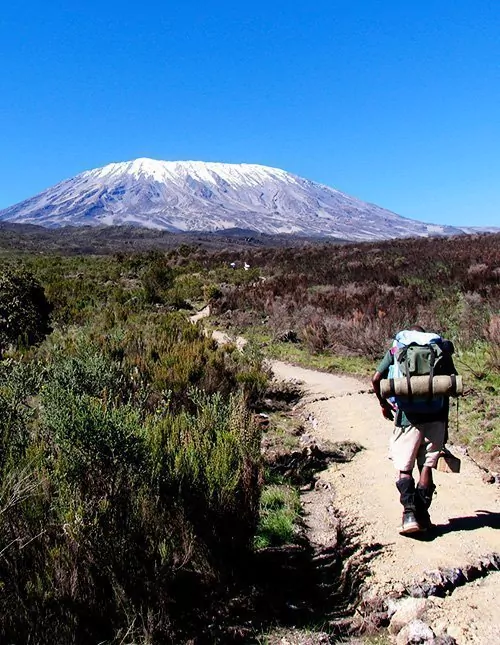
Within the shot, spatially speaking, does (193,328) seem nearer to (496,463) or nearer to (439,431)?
(496,463)

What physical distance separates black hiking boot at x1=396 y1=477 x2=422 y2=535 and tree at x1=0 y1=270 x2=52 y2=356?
289 inches

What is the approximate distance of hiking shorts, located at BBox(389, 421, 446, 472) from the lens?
3.49 metres

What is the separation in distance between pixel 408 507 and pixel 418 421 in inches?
22.0

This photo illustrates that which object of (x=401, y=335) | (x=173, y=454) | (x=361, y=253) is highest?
(x=361, y=253)

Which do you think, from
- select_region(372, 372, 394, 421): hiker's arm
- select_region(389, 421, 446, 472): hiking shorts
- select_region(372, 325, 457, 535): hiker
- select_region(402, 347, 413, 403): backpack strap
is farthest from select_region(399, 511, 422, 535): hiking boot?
select_region(402, 347, 413, 403): backpack strap

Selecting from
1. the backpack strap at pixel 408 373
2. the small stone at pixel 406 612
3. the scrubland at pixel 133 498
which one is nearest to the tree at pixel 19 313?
the scrubland at pixel 133 498

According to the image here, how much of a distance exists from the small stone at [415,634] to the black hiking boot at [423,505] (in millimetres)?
940

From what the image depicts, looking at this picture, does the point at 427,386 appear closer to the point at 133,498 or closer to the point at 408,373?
the point at 408,373

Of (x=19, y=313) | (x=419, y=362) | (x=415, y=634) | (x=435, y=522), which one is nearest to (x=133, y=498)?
(x=415, y=634)

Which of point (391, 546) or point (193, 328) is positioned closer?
point (391, 546)

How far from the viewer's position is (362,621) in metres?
2.66

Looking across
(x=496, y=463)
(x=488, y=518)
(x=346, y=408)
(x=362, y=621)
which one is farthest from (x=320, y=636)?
(x=346, y=408)

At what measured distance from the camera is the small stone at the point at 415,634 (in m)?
2.44

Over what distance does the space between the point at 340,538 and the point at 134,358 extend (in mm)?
3862
